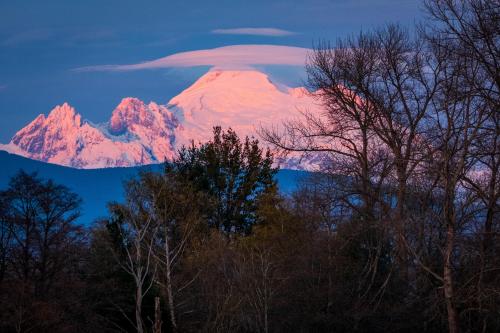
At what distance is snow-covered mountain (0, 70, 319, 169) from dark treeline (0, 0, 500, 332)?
28.2 meters

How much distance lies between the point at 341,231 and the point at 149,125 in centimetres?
10701

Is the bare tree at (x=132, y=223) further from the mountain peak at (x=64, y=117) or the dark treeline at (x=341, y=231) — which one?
the mountain peak at (x=64, y=117)

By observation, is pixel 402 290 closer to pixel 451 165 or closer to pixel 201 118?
pixel 451 165

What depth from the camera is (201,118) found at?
3912 inches

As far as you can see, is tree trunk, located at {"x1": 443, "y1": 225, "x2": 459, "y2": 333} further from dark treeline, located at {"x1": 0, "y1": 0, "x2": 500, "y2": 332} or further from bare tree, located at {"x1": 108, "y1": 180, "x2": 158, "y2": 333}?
bare tree, located at {"x1": 108, "y1": 180, "x2": 158, "y2": 333}

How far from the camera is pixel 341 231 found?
2602cm

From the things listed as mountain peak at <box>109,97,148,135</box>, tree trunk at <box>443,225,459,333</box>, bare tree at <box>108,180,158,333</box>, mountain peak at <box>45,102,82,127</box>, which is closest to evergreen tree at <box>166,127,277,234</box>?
bare tree at <box>108,180,158,333</box>

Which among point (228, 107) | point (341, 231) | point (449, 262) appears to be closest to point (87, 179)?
point (228, 107)

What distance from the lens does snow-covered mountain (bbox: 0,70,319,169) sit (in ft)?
299

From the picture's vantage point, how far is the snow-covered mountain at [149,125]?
91.1 m

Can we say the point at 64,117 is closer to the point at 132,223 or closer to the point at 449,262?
the point at 132,223

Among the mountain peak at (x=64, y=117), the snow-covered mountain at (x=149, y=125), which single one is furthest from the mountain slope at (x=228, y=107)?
the mountain peak at (x=64, y=117)

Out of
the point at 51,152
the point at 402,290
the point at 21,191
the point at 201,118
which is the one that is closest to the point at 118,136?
the point at 51,152

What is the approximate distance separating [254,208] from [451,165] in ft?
111
